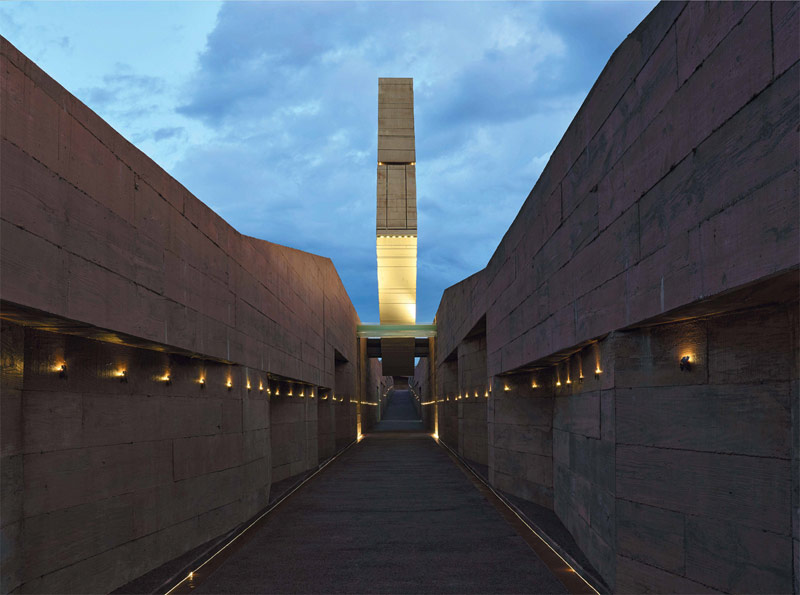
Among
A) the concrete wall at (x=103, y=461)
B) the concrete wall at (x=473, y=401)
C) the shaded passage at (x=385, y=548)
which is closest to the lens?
the concrete wall at (x=103, y=461)

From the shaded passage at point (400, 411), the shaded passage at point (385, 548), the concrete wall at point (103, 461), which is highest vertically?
the concrete wall at point (103, 461)

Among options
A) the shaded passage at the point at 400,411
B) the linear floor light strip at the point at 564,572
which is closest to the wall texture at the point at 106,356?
the linear floor light strip at the point at 564,572

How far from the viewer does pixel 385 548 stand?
978 cm

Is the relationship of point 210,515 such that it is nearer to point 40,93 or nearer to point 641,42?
point 40,93

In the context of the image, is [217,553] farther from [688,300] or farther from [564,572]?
[688,300]

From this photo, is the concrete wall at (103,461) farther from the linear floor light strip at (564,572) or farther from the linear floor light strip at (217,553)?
the linear floor light strip at (564,572)

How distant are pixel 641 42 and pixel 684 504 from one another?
542 cm

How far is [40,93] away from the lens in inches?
232

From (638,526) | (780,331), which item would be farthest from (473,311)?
(780,331)

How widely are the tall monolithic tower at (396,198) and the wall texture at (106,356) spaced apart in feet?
76.3

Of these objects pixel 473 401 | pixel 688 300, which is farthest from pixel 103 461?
pixel 473 401

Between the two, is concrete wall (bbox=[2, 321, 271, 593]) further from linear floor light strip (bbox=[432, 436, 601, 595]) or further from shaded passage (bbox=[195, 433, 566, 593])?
linear floor light strip (bbox=[432, 436, 601, 595])

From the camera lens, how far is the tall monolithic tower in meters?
35.7

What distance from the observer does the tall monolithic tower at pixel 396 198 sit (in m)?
35.7
